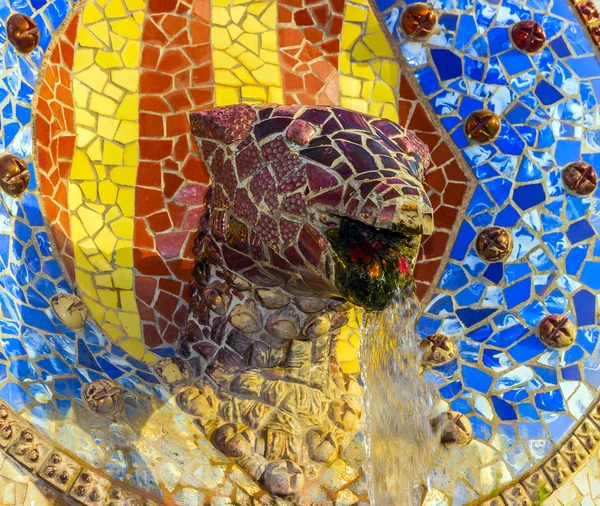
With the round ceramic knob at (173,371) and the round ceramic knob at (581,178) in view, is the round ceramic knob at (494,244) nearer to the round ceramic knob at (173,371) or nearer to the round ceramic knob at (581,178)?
the round ceramic knob at (581,178)

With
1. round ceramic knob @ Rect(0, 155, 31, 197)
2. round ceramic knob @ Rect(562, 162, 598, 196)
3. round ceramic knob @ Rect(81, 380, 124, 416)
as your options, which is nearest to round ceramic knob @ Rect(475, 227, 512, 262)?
round ceramic knob @ Rect(562, 162, 598, 196)

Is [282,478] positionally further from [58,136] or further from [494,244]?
[58,136]

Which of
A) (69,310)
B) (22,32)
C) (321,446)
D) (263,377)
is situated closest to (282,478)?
(321,446)

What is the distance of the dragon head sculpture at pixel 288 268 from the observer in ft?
12.3

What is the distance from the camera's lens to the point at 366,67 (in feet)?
15.2

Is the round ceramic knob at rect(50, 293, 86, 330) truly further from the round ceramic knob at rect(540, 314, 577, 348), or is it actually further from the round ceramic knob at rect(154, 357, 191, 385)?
the round ceramic knob at rect(540, 314, 577, 348)

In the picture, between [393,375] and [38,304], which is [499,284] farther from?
[38,304]

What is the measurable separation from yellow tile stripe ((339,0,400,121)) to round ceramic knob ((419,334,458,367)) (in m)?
0.77

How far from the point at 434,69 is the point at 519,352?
1.01 m

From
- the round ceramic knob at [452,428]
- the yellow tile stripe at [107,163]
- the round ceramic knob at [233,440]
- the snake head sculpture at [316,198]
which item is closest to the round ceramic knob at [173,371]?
the yellow tile stripe at [107,163]

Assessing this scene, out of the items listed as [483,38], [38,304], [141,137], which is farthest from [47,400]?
[483,38]

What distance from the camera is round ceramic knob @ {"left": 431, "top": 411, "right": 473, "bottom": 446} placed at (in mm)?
4336

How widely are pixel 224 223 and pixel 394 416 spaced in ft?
2.74

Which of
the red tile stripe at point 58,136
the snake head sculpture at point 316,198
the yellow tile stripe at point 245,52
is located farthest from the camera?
the yellow tile stripe at point 245,52
